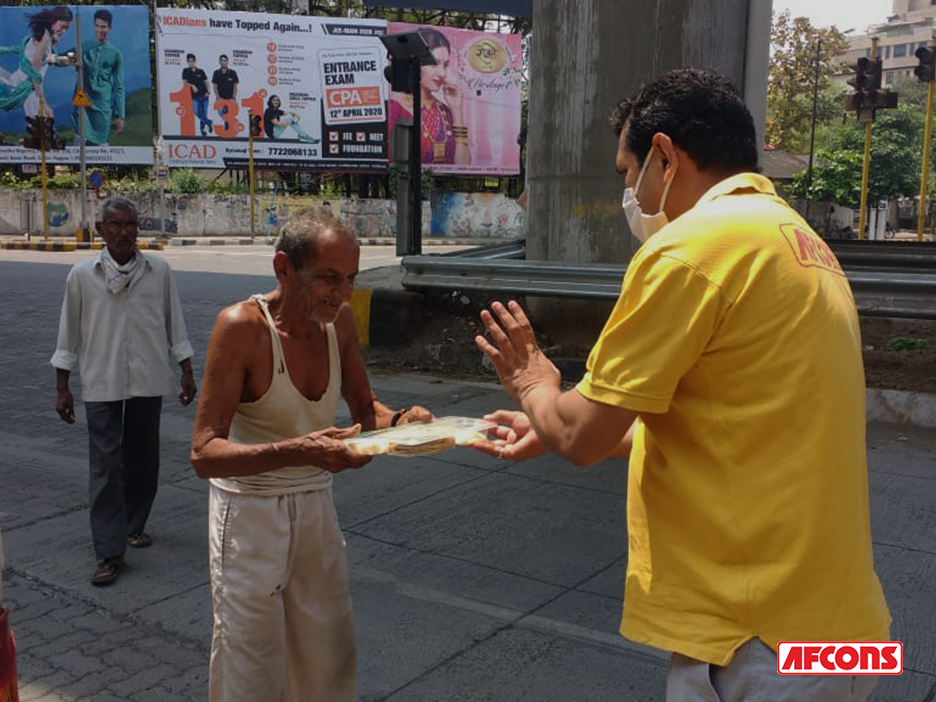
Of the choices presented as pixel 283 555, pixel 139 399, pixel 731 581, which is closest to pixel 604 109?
pixel 139 399

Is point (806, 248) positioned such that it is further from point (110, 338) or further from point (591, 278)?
point (591, 278)

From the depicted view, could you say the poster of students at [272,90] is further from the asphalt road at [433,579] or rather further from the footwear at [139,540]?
the footwear at [139,540]

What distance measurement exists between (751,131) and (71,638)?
11.5 ft

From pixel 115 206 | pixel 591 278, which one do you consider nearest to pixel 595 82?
pixel 591 278

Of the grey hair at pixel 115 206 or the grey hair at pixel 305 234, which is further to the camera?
the grey hair at pixel 115 206

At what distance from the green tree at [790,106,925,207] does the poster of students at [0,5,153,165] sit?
29670mm

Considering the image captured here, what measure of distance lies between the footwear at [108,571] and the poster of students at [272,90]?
38.1 metres

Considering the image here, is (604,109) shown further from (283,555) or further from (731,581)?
(731,581)

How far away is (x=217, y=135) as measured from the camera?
41125 millimetres

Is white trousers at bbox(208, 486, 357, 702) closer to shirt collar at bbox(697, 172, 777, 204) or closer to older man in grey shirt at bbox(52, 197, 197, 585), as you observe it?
shirt collar at bbox(697, 172, 777, 204)

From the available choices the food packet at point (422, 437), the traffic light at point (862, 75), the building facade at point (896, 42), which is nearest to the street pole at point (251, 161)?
the traffic light at point (862, 75)

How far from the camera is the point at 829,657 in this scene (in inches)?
68.7

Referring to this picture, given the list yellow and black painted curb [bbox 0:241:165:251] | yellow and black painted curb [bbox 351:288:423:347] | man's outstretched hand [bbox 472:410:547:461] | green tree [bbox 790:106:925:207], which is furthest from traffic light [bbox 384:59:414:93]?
green tree [bbox 790:106:925:207]

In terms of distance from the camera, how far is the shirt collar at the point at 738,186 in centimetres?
187
